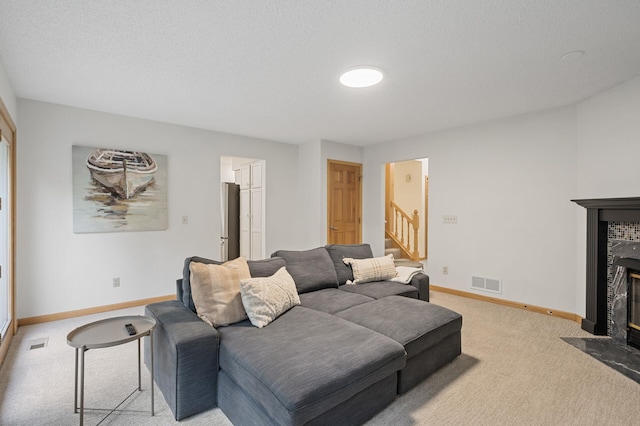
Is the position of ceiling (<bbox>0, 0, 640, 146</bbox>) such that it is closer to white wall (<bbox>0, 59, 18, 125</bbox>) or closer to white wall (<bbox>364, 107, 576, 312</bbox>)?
white wall (<bbox>0, 59, 18, 125</bbox>)

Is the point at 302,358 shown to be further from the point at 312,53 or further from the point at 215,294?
the point at 312,53

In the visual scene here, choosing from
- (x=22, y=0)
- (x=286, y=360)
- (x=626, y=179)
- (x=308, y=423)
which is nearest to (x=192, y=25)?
(x=22, y=0)

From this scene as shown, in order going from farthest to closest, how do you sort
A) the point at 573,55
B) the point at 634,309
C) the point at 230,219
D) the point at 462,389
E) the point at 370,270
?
Result: the point at 230,219, the point at 370,270, the point at 634,309, the point at 573,55, the point at 462,389

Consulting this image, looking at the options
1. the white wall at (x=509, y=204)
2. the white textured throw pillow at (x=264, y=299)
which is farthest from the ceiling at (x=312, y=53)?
the white textured throw pillow at (x=264, y=299)

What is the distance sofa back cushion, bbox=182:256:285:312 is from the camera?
2.43 m

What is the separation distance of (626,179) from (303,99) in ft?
10.6

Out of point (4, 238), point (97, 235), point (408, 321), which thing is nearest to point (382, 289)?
point (408, 321)

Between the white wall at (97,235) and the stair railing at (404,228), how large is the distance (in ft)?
11.2

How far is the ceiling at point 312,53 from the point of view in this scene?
196 cm

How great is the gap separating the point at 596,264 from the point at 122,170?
543 centimetres

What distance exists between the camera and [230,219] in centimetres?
652

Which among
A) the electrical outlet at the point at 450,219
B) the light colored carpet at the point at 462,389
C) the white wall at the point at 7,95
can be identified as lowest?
the light colored carpet at the point at 462,389

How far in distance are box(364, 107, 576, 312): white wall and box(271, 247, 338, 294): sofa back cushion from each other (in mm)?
2288

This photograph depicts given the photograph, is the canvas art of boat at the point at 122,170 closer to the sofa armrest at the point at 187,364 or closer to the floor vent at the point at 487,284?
the sofa armrest at the point at 187,364
